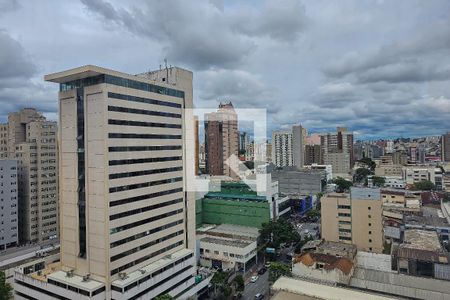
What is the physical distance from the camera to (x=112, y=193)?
44.9 ft

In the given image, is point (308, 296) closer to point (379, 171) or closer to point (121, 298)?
point (121, 298)

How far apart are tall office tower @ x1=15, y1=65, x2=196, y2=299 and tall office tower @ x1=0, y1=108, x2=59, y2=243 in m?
14.0

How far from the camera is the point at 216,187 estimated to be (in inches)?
1346

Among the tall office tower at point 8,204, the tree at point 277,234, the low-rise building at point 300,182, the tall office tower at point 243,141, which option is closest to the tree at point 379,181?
the low-rise building at point 300,182

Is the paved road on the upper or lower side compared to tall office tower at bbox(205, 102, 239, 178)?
lower

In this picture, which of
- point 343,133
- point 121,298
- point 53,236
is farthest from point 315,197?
point 343,133

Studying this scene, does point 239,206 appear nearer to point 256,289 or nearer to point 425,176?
point 256,289

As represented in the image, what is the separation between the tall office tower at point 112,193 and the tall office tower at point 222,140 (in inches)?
1246

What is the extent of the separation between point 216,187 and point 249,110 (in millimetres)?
11542

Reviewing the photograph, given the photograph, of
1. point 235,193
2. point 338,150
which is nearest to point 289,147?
point 338,150

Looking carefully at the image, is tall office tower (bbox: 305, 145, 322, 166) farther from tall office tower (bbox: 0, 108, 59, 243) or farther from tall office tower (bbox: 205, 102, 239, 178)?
tall office tower (bbox: 0, 108, 59, 243)

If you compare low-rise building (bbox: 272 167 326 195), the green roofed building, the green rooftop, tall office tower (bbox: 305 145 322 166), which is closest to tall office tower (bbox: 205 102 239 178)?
low-rise building (bbox: 272 167 326 195)

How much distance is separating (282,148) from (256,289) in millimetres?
48576

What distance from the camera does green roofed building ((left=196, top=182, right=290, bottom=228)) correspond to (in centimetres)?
2919
